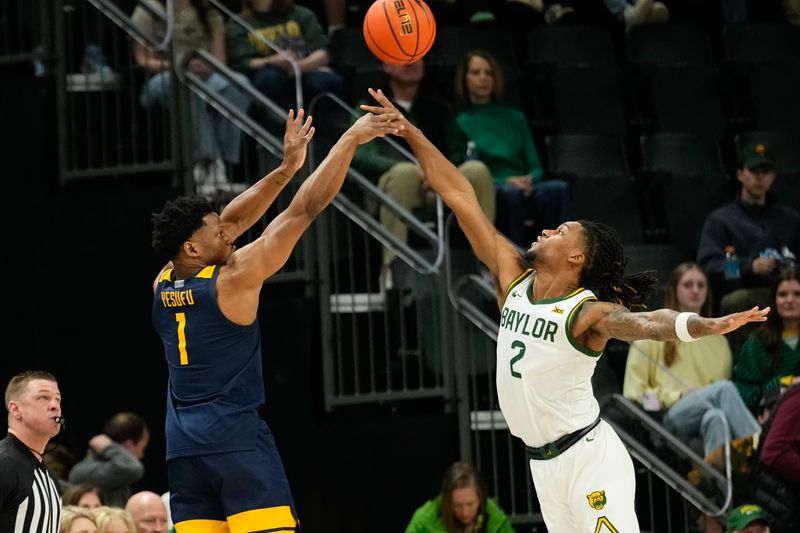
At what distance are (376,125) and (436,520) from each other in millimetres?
2898

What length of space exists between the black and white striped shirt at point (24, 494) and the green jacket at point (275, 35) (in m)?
4.62

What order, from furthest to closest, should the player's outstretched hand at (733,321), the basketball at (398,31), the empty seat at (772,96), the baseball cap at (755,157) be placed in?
the empty seat at (772,96) < the baseball cap at (755,157) < the basketball at (398,31) < the player's outstretched hand at (733,321)

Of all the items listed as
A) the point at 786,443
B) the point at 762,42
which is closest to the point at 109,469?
the point at 786,443

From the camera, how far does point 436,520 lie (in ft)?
30.8

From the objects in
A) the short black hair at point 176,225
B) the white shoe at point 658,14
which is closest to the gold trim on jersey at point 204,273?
the short black hair at point 176,225

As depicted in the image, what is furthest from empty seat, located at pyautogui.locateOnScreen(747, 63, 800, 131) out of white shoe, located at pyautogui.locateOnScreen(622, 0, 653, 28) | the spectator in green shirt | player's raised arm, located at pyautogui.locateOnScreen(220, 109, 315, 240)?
player's raised arm, located at pyautogui.locateOnScreen(220, 109, 315, 240)

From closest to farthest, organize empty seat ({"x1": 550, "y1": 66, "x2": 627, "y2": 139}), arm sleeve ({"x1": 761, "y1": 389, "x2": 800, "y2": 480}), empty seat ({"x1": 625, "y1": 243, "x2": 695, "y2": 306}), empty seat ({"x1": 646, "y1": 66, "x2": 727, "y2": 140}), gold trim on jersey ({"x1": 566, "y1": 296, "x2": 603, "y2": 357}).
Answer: gold trim on jersey ({"x1": 566, "y1": 296, "x2": 603, "y2": 357}), arm sleeve ({"x1": 761, "y1": 389, "x2": 800, "y2": 480}), empty seat ({"x1": 625, "y1": 243, "x2": 695, "y2": 306}), empty seat ({"x1": 550, "y1": 66, "x2": 627, "y2": 139}), empty seat ({"x1": 646, "y1": 66, "x2": 727, "y2": 140})

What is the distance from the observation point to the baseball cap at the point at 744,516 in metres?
9.18

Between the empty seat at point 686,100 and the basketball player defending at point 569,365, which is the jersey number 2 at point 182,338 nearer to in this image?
the basketball player defending at point 569,365

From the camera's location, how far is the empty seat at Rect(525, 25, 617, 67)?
519 inches

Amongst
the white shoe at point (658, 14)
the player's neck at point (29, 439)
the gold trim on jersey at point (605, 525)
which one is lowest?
the gold trim on jersey at point (605, 525)

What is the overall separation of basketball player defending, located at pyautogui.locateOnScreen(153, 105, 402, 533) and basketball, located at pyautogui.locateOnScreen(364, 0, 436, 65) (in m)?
1.20

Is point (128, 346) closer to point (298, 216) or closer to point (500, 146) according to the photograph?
point (500, 146)

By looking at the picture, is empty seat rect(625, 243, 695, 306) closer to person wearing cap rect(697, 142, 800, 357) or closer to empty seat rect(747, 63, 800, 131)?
person wearing cap rect(697, 142, 800, 357)
